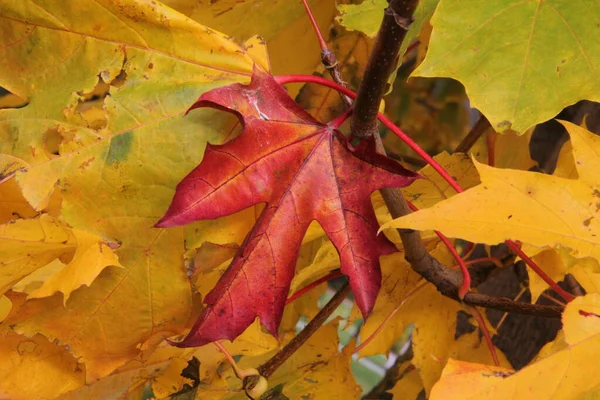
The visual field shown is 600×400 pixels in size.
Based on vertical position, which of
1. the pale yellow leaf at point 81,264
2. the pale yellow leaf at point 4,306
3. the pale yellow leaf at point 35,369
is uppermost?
the pale yellow leaf at point 81,264

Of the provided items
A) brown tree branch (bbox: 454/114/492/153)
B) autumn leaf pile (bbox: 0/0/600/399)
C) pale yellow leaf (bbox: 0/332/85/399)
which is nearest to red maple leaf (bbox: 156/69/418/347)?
autumn leaf pile (bbox: 0/0/600/399)

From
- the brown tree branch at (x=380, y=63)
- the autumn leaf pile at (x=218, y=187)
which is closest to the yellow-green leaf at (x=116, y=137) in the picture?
the autumn leaf pile at (x=218, y=187)

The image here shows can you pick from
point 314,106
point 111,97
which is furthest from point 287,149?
point 314,106

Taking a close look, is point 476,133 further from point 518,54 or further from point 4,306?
point 4,306

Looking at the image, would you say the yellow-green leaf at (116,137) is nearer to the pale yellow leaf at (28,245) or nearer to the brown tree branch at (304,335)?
the pale yellow leaf at (28,245)

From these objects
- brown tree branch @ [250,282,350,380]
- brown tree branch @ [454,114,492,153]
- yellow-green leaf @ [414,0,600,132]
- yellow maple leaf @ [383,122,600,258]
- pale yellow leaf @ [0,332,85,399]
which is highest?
yellow-green leaf @ [414,0,600,132]

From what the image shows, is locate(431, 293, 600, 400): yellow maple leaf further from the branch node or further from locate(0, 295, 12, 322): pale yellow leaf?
locate(0, 295, 12, 322): pale yellow leaf

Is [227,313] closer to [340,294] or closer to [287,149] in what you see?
[287,149]

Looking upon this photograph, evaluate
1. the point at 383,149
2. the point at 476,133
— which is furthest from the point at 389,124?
the point at 476,133

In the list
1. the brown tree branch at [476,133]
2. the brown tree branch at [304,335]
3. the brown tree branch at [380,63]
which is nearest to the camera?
the brown tree branch at [380,63]
